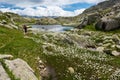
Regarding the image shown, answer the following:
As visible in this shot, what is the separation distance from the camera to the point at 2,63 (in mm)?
25719

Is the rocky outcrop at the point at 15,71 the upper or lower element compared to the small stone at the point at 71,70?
upper

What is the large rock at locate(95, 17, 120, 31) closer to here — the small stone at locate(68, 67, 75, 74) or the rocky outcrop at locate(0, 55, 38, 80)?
the small stone at locate(68, 67, 75, 74)

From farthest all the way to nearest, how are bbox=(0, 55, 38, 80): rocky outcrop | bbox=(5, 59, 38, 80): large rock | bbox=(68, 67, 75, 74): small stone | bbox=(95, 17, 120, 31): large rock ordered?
bbox=(95, 17, 120, 31): large rock
bbox=(68, 67, 75, 74): small stone
bbox=(5, 59, 38, 80): large rock
bbox=(0, 55, 38, 80): rocky outcrop

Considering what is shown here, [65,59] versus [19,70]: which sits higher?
→ [19,70]

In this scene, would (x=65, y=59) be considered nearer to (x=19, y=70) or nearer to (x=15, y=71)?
(x=19, y=70)

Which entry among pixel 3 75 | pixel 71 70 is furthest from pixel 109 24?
pixel 3 75

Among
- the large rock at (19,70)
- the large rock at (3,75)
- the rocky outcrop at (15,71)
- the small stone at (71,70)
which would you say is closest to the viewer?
the large rock at (3,75)

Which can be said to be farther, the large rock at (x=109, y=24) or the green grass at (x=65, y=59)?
the large rock at (x=109, y=24)

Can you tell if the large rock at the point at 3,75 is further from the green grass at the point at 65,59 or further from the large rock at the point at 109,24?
the large rock at the point at 109,24

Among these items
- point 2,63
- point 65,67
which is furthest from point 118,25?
point 2,63

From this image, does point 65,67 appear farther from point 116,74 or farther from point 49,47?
point 49,47

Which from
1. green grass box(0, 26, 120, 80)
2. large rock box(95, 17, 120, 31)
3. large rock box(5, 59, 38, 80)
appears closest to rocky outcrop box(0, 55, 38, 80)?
large rock box(5, 59, 38, 80)

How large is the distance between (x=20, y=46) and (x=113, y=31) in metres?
71.4

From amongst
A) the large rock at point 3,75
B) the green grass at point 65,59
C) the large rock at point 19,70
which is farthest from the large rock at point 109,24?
the large rock at point 3,75
